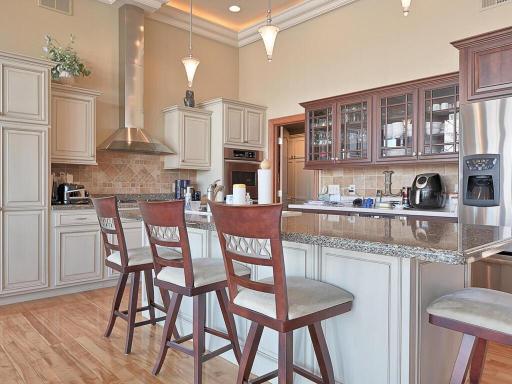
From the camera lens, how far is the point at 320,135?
473 cm

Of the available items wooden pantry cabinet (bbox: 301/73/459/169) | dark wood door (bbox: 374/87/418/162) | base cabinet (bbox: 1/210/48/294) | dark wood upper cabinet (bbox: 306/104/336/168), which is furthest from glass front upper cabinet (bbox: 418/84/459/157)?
base cabinet (bbox: 1/210/48/294)

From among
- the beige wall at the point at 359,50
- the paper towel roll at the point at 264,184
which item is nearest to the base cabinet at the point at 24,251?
the paper towel roll at the point at 264,184

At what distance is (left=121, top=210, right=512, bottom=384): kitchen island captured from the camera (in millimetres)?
1442

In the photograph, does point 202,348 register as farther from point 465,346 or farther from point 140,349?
point 465,346

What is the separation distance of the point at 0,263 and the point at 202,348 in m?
2.58

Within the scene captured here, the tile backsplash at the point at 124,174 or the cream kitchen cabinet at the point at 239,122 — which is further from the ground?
the cream kitchen cabinet at the point at 239,122

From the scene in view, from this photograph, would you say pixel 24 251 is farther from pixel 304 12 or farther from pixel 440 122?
pixel 304 12

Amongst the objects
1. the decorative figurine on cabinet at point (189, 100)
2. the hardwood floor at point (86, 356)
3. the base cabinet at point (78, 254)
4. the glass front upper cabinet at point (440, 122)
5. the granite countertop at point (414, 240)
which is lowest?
the hardwood floor at point (86, 356)

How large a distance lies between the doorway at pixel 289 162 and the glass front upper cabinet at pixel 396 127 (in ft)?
4.78

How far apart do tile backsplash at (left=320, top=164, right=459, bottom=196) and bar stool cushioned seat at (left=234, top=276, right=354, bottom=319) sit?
2789 millimetres

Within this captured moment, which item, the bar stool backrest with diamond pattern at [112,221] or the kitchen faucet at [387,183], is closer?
the bar stool backrest with diamond pattern at [112,221]

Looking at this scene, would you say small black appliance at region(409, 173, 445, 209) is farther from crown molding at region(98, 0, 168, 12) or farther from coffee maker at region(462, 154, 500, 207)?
crown molding at region(98, 0, 168, 12)

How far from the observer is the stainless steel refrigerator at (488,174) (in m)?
2.88

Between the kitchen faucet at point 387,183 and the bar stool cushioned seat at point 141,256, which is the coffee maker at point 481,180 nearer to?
the kitchen faucet at point 387,183
